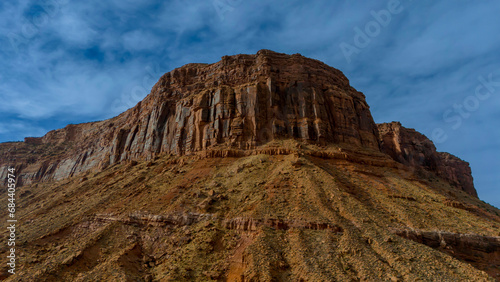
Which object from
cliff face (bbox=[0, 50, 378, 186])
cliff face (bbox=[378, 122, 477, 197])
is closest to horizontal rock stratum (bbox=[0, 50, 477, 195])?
cliff face (bbox=[0, 50, 378, 186])

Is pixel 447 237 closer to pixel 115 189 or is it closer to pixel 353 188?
pixel 353 188

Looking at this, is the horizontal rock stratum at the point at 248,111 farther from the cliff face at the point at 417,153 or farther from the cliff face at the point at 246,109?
the cliff face at the point at 417,153

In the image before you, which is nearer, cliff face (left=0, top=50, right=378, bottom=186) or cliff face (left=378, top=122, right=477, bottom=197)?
cliff face (left=0, top=50, right=378, bottom=186)

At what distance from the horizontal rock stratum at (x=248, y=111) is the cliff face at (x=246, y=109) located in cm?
15

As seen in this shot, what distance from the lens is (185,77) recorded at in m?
54.1

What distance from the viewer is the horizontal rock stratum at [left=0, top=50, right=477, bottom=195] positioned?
133 feet

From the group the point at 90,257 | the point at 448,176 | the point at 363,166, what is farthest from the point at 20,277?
the point at 448,176

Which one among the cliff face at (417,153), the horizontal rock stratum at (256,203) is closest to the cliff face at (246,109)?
the horizontal rock stratum at (256,203)

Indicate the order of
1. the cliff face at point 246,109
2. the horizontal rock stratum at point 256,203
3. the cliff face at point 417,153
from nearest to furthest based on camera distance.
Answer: the horizontal rock stratum at point 256,203
the cliff face at point 246,109
the cliff face at point 417,153

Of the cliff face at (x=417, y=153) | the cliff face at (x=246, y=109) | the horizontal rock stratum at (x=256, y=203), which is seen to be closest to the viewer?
the horizontal rock stratum at (x=256, y=203)

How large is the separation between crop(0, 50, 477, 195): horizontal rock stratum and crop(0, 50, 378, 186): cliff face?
0.15 m

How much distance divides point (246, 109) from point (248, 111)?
55 cm

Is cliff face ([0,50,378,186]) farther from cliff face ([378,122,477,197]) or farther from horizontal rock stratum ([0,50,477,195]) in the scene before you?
cliff face ([378,122,477,197])

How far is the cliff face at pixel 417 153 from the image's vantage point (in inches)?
2359
